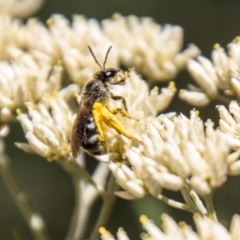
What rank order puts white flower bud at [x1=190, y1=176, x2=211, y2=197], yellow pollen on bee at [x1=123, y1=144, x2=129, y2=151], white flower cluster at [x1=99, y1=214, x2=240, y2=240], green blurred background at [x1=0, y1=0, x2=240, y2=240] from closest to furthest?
white flower cluster at [x1=99, y1=214, x2=240, y2=240], white flower bud at [x1=190, y1=176, x2=211, y2=197], yellow pollen on bee at [x1=123, y1=144, x2=129, y2=151], green blurred background at [x1=0, y1=0, x2=240, y2=240]

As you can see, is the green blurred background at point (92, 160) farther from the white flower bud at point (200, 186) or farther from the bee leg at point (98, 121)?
the white flower bud at point (200, 186)

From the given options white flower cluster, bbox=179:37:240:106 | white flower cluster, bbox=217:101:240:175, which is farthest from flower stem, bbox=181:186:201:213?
white flower cluster, bbox=179:37:240:106

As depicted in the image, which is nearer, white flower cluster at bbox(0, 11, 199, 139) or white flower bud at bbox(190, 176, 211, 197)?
white flower bud at bbox(190, 176, 211, 197)

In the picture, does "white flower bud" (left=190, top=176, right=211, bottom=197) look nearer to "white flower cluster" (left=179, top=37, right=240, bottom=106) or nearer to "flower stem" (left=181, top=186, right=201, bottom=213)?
"flower stem" (left=181, top=186, right=201, bottom=213)

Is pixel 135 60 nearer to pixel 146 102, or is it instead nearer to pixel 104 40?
pixel 104 40

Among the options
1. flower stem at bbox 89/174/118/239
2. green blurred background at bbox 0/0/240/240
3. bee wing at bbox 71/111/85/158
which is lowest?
green blurred background at bbox 0/0/240/240

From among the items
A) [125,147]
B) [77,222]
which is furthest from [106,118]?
[77,222]

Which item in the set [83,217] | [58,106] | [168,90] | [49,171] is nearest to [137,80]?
[168,90]
